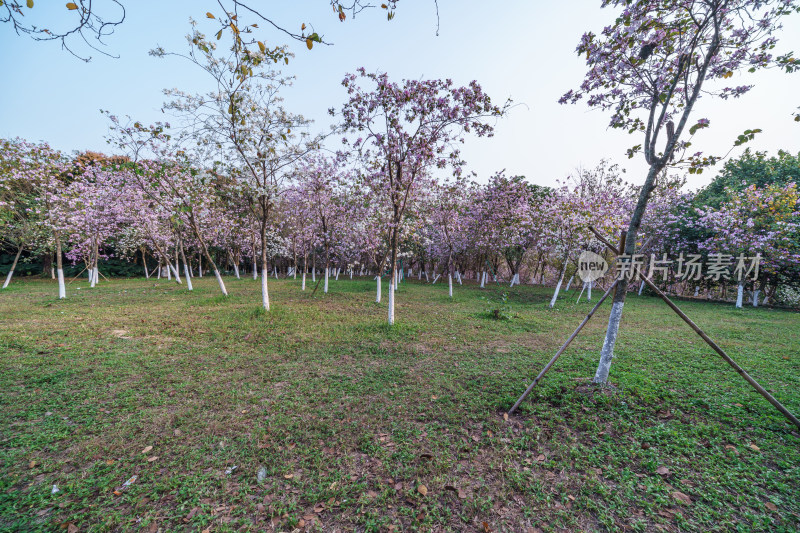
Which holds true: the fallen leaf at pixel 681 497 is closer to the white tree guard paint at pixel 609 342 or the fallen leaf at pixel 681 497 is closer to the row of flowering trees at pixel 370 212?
the white tree guard paint at pixel 609 342

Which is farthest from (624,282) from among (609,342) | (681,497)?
(681,497)

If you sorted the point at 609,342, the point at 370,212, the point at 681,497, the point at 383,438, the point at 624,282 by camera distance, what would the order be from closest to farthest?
1. the point at 681,497
2. the point at 383,438
3. the point at 624,282
4. the point at 609,342
5. the point at 370,212

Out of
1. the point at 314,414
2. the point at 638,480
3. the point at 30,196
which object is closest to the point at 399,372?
the point at 314,414

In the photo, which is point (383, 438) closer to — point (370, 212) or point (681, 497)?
point (681, 497)

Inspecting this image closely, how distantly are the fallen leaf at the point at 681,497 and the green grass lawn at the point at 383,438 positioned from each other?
40 millimetres

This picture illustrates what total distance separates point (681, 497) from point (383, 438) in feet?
11.1

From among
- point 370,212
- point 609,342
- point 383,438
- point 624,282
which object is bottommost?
point 383,438

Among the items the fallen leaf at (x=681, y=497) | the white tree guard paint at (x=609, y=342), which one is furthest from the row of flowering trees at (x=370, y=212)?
the fallen leaf at (x=681, y=497)

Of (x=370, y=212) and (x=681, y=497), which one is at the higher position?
(x=370, y=212)

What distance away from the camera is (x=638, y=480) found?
330 cm

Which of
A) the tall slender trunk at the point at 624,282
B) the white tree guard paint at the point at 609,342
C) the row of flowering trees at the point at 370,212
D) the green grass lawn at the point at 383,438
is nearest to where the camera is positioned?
the green grass lawn at the point at 383,438

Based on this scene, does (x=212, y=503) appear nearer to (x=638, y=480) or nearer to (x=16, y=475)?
(x=16, y=475)

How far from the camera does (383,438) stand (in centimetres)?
411

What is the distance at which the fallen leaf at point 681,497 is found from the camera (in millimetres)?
2999
